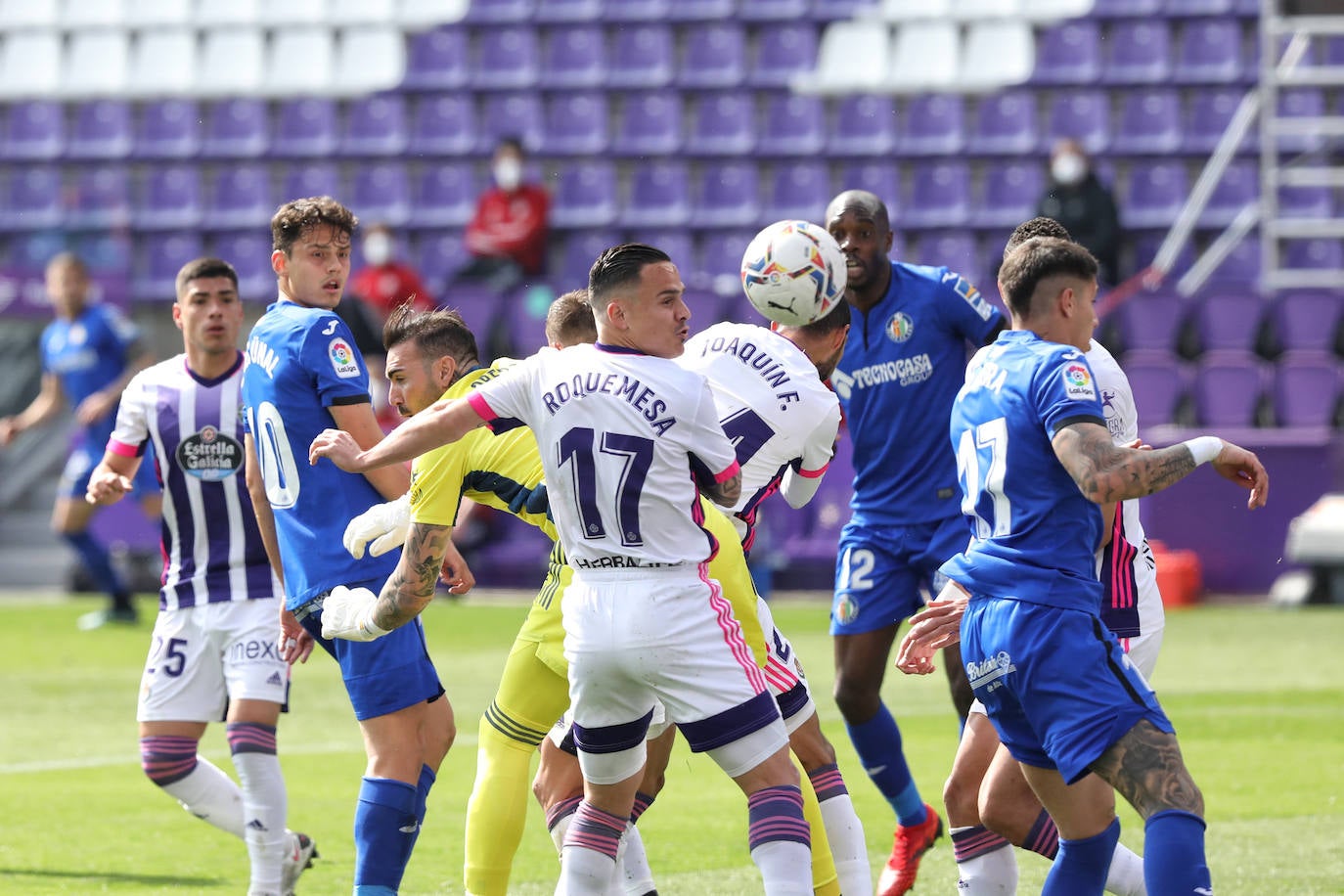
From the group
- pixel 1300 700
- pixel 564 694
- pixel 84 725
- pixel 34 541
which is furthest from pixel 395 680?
pixel 34 541

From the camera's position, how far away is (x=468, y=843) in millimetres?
5180

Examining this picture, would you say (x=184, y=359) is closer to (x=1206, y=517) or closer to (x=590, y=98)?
(x=1206, y=517)

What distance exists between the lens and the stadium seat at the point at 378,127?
20.3 m

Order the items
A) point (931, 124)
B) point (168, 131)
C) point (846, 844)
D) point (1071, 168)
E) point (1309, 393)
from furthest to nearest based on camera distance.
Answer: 1. point (168, 131)
2. point (931, 124)
3. point (1071, 168)
4. point (1309, 393)
5. point (846, 844)

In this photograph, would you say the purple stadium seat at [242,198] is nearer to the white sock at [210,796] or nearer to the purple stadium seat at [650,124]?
the purple stadium seat at [650,124]

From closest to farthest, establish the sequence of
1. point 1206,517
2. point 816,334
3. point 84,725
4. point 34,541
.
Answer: point 816,334 → point 84,725 → point 1206,517 → point 34,541

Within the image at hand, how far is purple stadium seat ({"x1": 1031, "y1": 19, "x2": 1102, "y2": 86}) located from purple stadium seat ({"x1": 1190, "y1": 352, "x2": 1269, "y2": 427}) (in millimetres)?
4337

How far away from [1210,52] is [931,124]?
294cm

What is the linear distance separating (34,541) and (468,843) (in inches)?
558

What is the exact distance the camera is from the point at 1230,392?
16.2 m

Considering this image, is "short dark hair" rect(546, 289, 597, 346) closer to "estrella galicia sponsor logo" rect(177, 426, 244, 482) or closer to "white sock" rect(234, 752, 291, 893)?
"estrella galicia sponsor logo" rect(177, 426, 244, 482)

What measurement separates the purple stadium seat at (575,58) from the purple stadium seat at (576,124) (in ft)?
0.45

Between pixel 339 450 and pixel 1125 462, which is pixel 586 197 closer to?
pixel 339 450

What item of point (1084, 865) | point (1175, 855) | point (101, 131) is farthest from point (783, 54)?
point (1175, 855)
